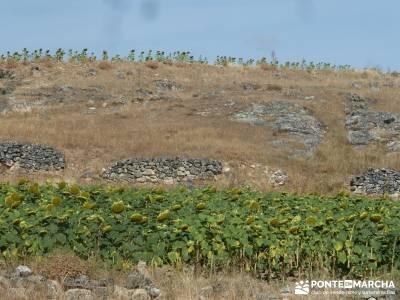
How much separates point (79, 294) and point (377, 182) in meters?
17.0

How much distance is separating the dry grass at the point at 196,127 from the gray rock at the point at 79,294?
15218mm

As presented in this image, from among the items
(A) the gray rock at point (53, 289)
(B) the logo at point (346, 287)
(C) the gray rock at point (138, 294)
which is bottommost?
(B) the logo at point (346, 287)

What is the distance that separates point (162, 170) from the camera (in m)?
22.3

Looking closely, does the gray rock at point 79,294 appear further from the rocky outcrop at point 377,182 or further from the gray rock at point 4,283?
the rocky outcrop at point 377,182

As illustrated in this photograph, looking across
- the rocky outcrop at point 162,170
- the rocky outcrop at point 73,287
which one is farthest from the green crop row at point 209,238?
the rocky outcrop at point 162,170

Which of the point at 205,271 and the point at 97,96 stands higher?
the point at 97,96

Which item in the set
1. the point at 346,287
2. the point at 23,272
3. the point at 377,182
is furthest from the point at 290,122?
the point at 23,272

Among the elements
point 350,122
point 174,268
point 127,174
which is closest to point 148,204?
point 174,268

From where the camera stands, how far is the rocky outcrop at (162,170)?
22.1 m

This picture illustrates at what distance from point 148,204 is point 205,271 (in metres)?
1.89

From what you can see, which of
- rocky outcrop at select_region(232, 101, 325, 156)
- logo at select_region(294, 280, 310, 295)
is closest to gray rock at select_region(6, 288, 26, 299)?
logo at select_region(294, 280, 310, 295)

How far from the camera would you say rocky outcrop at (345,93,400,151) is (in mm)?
27297

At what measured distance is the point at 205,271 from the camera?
7.27 m

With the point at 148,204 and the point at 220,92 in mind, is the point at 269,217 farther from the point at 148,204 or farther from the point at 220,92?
the point at 220,92
